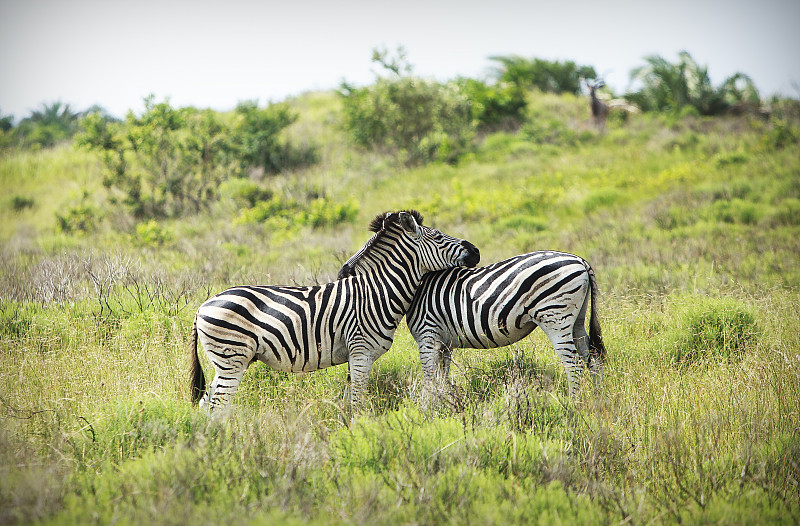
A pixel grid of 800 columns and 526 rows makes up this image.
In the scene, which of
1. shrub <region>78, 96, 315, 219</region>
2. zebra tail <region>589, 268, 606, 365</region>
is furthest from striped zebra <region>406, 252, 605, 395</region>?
shrub <region>78, 96, 315, 219</region>

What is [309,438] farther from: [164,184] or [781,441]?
[164,184]

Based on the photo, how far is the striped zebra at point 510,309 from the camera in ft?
15.9

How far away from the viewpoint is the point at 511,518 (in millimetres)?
3037

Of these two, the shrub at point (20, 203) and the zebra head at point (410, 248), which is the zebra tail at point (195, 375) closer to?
the zebra head at point (410, 248)

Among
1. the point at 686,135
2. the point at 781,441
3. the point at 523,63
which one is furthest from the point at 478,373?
the point at 523,63

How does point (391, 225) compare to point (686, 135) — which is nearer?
point (391, 225)

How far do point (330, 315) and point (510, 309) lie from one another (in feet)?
5.34

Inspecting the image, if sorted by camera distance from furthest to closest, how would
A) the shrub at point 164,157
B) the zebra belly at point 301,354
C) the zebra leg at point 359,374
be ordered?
the shrub at point 164,157 < the zebra leg at point 359,374 < the zebra belly at point 301,354

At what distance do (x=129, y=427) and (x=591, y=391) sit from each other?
3934 millimetres

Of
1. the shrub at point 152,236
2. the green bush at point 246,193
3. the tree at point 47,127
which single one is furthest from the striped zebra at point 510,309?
the tree at point 47,127

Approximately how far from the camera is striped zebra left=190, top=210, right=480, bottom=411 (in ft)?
14.6

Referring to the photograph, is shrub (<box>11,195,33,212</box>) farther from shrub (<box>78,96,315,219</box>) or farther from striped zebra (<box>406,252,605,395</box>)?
striped zebra (<box>406,252,605,395</box>)

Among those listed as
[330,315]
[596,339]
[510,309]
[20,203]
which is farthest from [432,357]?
[20,203]

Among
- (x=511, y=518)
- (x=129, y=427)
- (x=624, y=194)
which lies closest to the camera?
(x=511, y=518)
